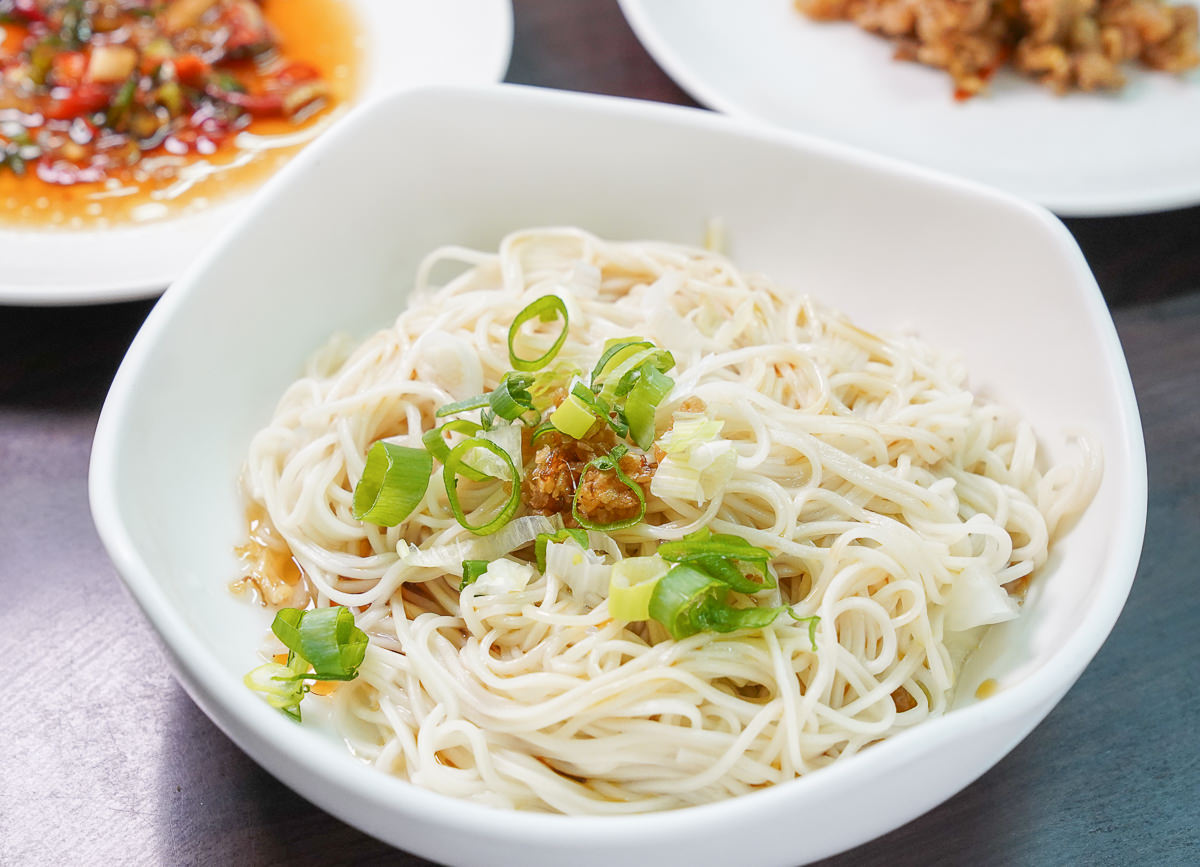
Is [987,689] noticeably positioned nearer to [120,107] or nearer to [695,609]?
[695,609]

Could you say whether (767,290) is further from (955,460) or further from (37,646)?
(37,646)

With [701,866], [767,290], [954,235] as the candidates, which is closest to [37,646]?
[701,866]

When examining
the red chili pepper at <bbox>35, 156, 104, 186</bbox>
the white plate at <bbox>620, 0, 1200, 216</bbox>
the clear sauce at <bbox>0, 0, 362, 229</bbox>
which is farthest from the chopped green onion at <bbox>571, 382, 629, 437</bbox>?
the red chili pepper at <bbox>35, 156, 104, 186</bbox>

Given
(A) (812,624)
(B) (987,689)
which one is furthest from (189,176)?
(B) (987,689)

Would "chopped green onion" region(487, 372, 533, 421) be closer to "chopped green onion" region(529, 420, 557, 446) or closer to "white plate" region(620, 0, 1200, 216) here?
"chopped green onion" region(529, 420, 557, 446)

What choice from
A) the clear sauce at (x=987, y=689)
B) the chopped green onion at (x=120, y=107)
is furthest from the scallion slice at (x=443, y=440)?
the chopped green onion at (x=120, y=107)

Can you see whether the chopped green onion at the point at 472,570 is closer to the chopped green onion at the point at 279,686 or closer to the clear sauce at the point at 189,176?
the chopped green onion at the point at 279,686
